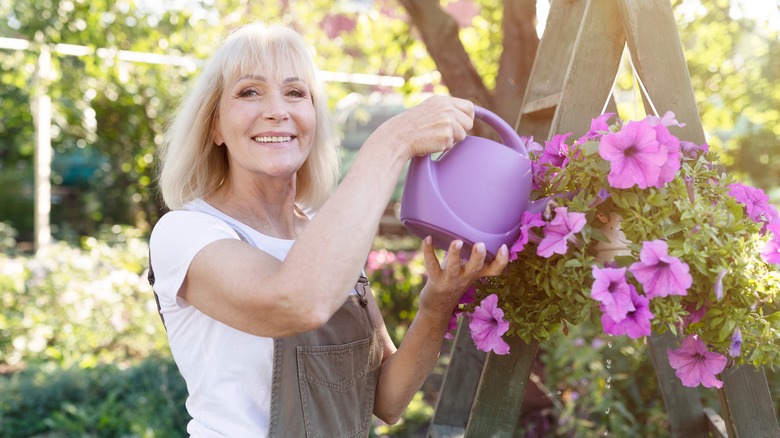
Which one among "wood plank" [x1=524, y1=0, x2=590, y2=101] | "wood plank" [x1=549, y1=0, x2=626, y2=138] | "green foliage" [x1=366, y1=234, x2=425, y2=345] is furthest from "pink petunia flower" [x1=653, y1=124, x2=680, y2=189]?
"green foliage" [x1=366, y1=234, x2=425, y2=345]

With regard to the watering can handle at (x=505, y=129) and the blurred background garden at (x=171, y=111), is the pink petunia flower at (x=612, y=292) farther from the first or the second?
the watering can handle at (x=505, y=129)

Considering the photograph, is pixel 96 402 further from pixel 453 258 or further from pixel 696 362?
pixel 696 362

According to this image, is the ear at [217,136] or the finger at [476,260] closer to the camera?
the finger at [476,260]

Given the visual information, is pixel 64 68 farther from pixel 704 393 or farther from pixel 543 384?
pixel 704 393

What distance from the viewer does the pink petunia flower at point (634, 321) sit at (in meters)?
1.08

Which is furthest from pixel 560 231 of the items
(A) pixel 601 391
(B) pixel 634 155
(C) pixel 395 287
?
(C) pixel 395 287

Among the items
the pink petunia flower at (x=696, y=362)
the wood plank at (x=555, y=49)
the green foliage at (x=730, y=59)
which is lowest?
the pink petunia flower at (x=696, y=362)

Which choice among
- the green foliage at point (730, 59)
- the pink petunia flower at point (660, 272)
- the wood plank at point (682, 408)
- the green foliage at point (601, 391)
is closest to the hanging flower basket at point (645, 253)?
the pink petunia flower at point (660, 272)

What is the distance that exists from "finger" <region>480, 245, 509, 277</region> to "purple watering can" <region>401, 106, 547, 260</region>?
0.07 ft

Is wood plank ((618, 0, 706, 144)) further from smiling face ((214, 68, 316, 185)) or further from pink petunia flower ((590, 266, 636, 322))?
smiling face ((214, 68, 316, 185))

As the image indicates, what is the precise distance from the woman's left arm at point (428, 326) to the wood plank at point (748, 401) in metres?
0.56

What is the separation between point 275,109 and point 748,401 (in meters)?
1.08

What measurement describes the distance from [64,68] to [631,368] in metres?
5.52

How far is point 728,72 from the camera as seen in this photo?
4895 millimetres
